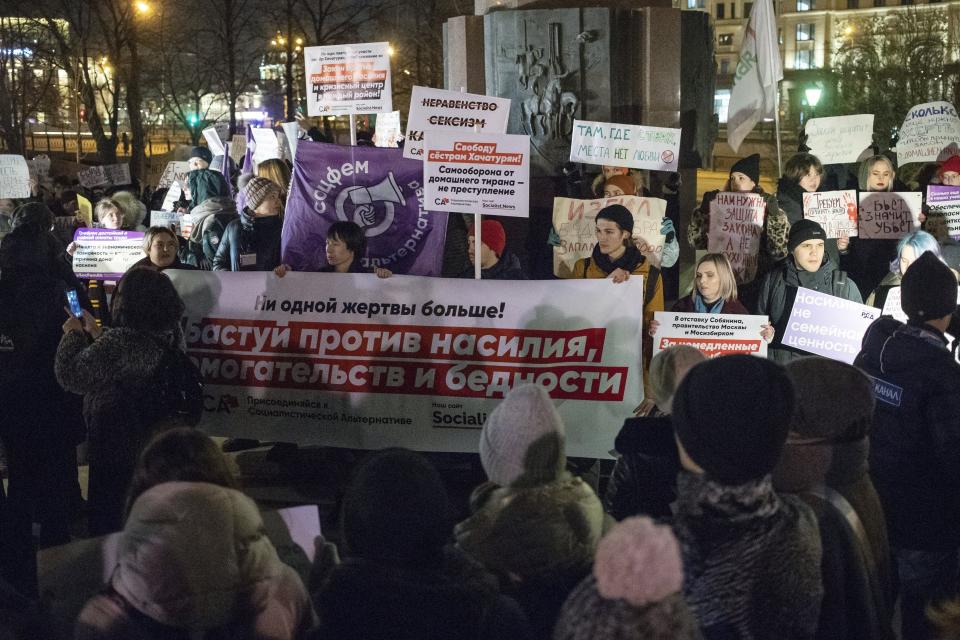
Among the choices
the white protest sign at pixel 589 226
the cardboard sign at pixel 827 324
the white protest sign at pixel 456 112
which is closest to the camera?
the cardboard sign at pixel 827 324

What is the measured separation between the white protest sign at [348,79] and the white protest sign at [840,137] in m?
4.65

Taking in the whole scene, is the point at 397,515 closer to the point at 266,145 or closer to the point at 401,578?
the point at 401,578

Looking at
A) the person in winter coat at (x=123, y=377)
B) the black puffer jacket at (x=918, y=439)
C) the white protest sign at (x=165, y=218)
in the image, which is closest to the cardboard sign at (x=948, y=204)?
the black puffer jacket at (x=918, y=439)

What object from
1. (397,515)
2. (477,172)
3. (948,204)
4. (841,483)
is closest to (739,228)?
(948,204)

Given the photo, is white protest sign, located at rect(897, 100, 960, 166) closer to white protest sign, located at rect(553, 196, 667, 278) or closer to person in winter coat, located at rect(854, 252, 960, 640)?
white protest sign, located at rect(553, 196, 667, 278)

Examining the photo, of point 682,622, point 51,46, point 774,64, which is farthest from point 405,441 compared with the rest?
point 51,46

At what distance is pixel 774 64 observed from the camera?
10664 mm

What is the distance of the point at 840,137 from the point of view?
35.2 feet

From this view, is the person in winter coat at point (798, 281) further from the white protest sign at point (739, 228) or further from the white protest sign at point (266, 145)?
the white protest sign at point (266, 145)

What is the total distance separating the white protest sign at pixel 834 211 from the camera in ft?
27.6

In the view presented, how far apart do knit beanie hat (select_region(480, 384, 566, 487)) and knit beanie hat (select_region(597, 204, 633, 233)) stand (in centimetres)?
380

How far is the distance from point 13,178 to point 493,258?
7181 mm

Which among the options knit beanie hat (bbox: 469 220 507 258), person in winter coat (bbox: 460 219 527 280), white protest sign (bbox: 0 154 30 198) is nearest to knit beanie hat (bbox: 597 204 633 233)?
person in winter coat (bbox: 460 219 527 280)

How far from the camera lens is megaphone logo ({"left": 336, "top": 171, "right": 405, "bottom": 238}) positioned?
7520 millimetres
